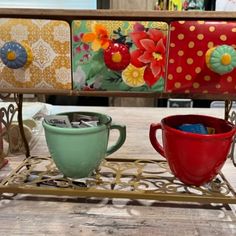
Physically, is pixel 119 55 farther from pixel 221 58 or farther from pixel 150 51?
pixel 221 58

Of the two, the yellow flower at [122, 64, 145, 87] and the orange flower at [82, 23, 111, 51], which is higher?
the orange flower at [82, 23, 111, 51]

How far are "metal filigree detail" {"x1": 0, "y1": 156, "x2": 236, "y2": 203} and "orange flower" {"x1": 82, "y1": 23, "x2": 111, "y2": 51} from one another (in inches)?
10.4

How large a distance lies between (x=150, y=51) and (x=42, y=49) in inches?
7.4

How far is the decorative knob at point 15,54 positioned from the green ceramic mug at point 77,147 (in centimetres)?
12

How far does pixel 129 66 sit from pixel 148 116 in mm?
683

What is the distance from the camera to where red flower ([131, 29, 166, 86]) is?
1.82 feet

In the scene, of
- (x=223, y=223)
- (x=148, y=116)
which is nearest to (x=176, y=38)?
(x=223, y=223)

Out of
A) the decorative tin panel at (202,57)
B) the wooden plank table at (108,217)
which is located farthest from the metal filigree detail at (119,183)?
the decorative tin panel at (202,57)

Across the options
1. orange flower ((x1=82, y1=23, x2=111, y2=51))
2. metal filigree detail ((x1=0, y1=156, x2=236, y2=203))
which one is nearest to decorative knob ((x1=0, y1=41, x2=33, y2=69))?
orange flower ((x1=82, y1=23, x2=111, y2=51))

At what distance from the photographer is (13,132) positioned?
0.90m

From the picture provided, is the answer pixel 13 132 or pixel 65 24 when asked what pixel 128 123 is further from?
pixel 65 24

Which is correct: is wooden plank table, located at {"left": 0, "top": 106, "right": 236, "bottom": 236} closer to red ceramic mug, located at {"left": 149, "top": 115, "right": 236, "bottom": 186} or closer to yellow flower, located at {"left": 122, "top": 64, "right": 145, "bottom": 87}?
red ceramic mug, located at {"left": 149, "top": 115, "right": 236, "bottom": 186}

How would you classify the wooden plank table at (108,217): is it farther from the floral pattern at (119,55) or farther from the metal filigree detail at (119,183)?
the floral pattern at (119,55)

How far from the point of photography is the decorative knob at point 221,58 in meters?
0.54
